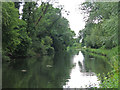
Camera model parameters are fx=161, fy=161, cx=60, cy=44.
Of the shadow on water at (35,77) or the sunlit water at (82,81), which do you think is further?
the shadow on water at (35,77)

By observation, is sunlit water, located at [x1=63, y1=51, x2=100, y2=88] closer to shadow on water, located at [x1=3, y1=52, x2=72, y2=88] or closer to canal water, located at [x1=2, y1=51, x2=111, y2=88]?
canal water, located at [x1=2, y1=51, x2=111, y2=88]

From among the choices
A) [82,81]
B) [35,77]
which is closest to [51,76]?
[35,77]

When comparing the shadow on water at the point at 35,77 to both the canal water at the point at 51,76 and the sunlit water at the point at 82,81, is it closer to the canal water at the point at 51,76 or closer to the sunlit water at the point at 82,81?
the canal water at the point at 51,76

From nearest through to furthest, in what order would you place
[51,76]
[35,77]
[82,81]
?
[82,81] < [35,77] < [51,76]

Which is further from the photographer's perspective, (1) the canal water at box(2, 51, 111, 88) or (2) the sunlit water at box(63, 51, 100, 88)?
(1) the canal water at box(2, 51, 111, 88)

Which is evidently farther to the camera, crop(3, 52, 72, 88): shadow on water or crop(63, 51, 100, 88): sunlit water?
crop(3, 52, 72, 88): shadow on water

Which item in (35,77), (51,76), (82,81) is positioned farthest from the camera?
(51,76)

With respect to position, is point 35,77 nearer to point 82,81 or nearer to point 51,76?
point 51,76

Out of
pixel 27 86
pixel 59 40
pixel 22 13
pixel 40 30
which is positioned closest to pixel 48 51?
pixel 40 30

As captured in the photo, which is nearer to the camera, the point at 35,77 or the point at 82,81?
the point at 82,81

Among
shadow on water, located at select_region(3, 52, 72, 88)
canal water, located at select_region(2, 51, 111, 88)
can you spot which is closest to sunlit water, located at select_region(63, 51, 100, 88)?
canal water, located at select_region(2, 51, 111, 88)

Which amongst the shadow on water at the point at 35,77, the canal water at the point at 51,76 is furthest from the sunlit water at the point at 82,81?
the shadow on water at the point at 35,77

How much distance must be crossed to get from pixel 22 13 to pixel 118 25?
22.8 m

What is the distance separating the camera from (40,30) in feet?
116
